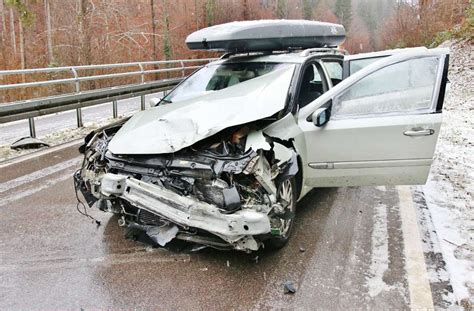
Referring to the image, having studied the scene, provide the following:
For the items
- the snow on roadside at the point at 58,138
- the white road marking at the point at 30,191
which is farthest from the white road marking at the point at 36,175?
the snow on roadside at the point at 58,138

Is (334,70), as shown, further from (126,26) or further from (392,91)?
(126,26)

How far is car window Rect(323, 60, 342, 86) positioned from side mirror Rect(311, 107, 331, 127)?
1.50m

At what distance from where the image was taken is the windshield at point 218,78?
5070mm

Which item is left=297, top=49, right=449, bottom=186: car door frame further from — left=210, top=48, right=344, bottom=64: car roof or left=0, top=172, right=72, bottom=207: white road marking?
left=0, top=172, right=72, bottom=207: white road marking

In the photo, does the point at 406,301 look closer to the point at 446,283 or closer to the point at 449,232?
the point at 446,283

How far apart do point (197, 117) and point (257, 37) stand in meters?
2.40

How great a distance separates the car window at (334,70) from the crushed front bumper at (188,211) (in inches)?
115

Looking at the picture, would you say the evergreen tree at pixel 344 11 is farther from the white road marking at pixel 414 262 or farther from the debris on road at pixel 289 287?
the debris on road at pixel 289 287

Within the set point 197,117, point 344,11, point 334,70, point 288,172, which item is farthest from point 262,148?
point 344,11

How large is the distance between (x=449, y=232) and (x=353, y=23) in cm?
9691

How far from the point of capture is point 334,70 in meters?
5.78

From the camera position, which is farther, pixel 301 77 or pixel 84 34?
pixel 84 34

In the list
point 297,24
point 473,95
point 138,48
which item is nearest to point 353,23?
point 138,48

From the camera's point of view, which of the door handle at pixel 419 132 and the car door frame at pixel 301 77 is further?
the car door frame at pixel 301 77
